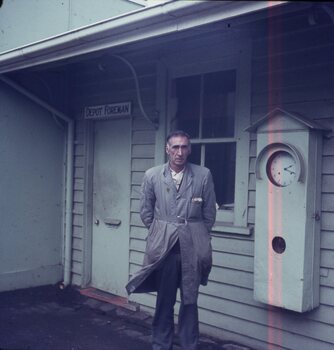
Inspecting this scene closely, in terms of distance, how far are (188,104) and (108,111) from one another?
4.25ft

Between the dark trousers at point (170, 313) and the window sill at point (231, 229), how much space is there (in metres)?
0.89

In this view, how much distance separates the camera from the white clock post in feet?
13.1

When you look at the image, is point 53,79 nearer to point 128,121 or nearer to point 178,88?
point 128,121

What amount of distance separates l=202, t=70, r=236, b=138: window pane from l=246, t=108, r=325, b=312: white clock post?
0.73 meters

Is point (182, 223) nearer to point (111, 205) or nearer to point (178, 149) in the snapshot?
point (178, 149)

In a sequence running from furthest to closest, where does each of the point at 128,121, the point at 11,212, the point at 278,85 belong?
1. the point at 11,212
2. the point at 128,121
3. the point at 278,85

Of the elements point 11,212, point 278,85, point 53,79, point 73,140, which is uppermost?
point 53,79

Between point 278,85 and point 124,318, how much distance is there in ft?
10.2

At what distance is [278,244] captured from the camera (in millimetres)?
4203

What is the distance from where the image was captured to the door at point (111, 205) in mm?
6129

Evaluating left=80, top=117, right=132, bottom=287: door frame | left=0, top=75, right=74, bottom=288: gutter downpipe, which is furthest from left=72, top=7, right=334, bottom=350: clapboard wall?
left=0, top=75, right=74, bottom=288: gutter downpipe

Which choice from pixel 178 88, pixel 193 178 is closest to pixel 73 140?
pixel 178 88

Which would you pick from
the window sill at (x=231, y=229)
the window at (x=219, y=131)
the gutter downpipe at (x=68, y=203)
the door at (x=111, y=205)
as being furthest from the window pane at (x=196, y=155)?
the gutter downpipe at (x=68, y=203)

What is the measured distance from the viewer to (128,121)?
611 centimetres
